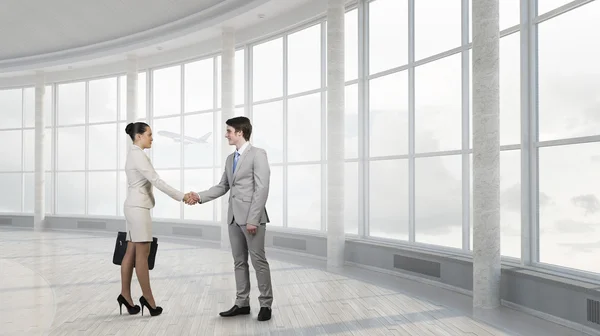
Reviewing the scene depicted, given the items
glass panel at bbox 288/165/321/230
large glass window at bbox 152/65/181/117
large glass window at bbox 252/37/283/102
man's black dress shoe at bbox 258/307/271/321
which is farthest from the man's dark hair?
Result: large glass window at bbox 152/65/181/117

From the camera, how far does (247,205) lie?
4.74m

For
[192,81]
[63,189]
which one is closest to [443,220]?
[192,81]

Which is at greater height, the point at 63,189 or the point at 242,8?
the point at 242,8

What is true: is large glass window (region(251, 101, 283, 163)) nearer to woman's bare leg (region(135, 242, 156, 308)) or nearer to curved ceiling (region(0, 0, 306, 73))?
curved ceiling (region(0, 0, 306, 73))

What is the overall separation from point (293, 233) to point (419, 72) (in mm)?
3902

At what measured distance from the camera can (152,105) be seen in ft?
45.6

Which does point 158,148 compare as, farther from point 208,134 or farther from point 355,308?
point 355,308

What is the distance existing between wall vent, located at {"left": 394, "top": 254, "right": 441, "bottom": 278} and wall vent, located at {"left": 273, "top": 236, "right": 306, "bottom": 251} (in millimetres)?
2514

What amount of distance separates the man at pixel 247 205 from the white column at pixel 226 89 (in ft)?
19.5

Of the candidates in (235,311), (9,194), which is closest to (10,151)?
(9,194)

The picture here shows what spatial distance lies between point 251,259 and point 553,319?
2.82 meters

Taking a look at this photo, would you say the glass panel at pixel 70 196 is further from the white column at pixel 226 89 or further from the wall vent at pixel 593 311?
the wall vent at pixel 593 311

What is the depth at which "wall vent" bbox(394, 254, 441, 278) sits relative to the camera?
673 centimetres

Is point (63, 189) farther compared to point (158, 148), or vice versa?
point (63, 189)
